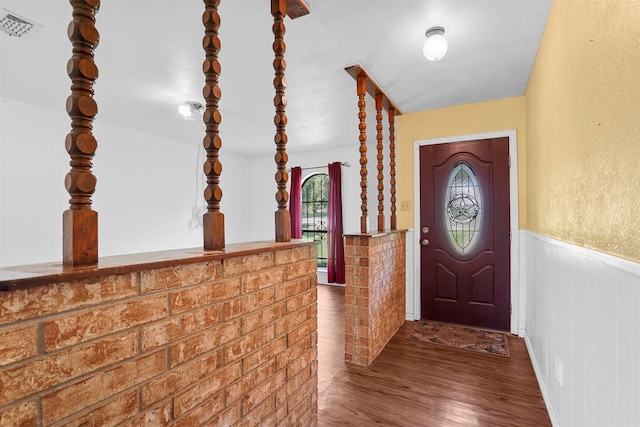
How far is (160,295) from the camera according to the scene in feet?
2.88

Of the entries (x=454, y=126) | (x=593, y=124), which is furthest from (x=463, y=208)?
(x=593, y=124)

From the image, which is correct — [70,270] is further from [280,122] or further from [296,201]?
[296,201]

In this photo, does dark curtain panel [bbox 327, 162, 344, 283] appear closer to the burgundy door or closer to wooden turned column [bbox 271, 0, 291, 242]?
the burgundy door

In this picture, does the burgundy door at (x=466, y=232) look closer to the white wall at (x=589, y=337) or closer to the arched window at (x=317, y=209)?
the white wall at (x=589, y=337)

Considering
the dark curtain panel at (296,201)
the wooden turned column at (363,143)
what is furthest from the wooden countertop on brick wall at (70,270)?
the dark curtain panel at (296,201)

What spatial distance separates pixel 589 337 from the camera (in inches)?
46.8

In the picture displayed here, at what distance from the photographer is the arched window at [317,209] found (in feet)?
19.8

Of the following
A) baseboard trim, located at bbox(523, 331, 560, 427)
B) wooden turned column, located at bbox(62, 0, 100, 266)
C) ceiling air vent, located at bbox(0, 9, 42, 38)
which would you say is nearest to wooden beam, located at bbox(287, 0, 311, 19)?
wooden turned column, located at bbox(62, 0, 100, 266)

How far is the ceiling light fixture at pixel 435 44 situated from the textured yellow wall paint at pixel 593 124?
0.61 metres

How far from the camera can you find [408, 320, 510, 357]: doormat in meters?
2.80

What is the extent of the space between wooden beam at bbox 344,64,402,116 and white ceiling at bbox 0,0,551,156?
5 cm

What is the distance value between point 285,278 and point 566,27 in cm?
190

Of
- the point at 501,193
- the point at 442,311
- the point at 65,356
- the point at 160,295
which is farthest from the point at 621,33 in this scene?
the point at 442,311

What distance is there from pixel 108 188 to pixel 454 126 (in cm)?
438
